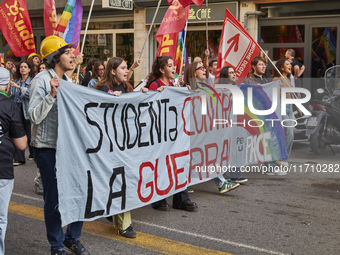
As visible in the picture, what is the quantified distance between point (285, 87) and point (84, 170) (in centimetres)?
481

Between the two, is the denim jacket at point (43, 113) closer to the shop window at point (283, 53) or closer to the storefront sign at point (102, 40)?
the shop window at point (283, 53)

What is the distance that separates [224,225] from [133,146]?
1.33m

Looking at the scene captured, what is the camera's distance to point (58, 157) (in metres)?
3.87

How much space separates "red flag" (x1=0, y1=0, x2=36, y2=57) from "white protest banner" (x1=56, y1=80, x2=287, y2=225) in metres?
3.99

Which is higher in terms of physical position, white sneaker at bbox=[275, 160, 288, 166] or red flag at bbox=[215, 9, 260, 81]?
red flag at bbox=[215, 9, 260, 81]

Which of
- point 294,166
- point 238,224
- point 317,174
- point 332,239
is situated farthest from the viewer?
point 294,166

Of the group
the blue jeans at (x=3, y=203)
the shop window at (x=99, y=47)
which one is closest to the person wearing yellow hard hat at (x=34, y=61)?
the blue jeans at (x=3, y=203)

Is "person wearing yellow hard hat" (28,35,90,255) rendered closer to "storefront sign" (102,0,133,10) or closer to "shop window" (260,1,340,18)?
"storefront sign" (102,0,133,10)

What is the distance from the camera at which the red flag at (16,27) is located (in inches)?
324

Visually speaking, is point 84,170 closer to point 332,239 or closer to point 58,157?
point 58,157

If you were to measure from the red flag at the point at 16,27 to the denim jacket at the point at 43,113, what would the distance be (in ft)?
15.4

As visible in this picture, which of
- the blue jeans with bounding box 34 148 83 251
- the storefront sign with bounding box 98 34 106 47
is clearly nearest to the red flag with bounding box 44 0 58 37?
the blue jeans with bounding box 34 148 83 251

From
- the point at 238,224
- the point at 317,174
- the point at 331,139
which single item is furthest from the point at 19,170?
the point at 331,139

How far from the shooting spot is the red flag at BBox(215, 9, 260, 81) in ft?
25.9
